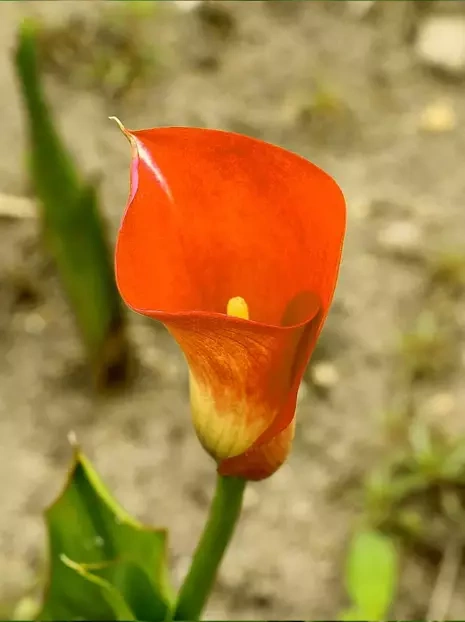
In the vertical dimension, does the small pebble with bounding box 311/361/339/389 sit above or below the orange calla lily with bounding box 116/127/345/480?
below

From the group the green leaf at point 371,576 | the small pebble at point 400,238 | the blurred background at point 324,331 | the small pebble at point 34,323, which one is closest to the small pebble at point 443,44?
the blurred background at point 324,331

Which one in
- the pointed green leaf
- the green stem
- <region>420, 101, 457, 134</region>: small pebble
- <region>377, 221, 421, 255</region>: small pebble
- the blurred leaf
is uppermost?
the green stem

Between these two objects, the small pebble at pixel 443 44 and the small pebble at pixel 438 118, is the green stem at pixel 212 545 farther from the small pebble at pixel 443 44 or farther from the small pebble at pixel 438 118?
the small pebble at pixel 443 44

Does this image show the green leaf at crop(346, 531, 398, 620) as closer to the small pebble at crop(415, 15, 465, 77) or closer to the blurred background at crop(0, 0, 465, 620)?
the blurred background at crop(0, 0, 465, 620)

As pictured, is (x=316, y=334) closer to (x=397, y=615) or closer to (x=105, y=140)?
(x=397, y=615)

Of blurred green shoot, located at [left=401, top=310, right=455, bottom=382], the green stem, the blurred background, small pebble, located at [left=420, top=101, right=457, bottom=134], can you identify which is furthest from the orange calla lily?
small pebble, located at [left=420, top=101, right=457, bottom=134]

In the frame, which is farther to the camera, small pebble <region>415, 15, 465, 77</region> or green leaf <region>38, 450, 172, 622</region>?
small pebble <region>415, 15, 465, 77</region>
